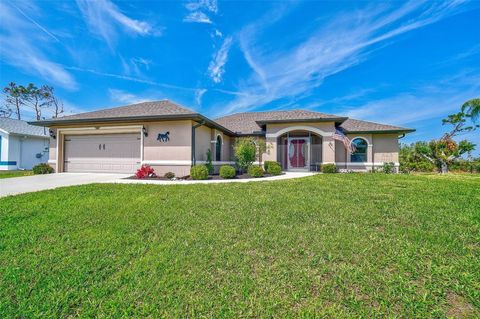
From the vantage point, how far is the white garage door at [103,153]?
1316cm

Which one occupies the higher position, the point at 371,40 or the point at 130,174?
the point at 371,40

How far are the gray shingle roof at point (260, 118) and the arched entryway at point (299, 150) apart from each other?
4.51 ft

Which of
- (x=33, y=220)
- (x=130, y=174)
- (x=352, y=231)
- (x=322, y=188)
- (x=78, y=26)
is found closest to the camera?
(x=352, y=231)

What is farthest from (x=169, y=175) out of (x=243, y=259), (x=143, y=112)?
(x=243, y=259)

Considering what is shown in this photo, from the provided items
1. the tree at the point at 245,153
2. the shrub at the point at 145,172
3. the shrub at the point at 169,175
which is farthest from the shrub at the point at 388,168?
the shrub at the point at 145,172

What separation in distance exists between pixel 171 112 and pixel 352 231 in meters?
10.9

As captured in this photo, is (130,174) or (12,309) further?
(130,174)

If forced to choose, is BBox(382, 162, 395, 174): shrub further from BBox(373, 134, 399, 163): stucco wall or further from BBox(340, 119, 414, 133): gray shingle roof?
BBox(340, 119, 414, 133): gray shingle roof

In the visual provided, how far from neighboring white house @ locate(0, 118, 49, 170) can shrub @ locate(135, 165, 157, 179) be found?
53.0ft

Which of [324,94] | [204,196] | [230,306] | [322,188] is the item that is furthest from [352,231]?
[324,94]

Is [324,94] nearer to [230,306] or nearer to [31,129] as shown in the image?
[230,306]

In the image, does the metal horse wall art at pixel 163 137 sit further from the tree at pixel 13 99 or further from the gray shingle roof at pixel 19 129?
the tree at pixel 13 99

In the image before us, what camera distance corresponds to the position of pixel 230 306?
243 centimetres

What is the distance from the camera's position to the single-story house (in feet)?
40.2
